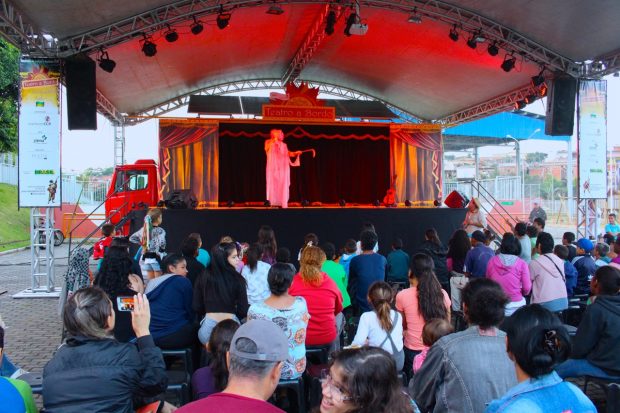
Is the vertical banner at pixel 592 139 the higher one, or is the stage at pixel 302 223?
the vertical banner at pixel 592 139

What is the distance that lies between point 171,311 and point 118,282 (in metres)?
0.44

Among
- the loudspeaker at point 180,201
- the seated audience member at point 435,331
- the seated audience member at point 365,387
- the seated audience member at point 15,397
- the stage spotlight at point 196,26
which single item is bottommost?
the seated audience member at point 15,397

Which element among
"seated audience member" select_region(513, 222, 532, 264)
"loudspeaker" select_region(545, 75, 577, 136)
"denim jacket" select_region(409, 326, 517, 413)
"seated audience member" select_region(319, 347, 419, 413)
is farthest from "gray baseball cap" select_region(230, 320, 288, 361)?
"loudspeaker" select_region(545, 75, 577, 136)

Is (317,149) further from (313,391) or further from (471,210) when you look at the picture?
(313,391)

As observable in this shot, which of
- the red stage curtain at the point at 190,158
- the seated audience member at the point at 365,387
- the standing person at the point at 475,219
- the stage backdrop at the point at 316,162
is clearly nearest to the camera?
the seated audience member at the point at 365,387

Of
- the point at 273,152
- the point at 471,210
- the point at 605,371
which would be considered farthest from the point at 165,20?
the point at 605,371

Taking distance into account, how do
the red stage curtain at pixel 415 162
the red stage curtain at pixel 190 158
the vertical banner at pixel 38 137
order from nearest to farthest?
the vertical banner at pixel 38 137, the red stage curtain at pixel 190 158, the red stage curtain at pixel 415 162

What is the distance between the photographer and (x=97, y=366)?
1938 millimetres

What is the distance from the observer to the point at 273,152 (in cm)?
1239

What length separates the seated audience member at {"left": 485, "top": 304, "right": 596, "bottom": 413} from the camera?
153 cm

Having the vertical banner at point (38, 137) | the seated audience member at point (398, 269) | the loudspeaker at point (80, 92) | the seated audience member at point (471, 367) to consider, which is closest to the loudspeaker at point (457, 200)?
the seated audience member at point (398, 269)

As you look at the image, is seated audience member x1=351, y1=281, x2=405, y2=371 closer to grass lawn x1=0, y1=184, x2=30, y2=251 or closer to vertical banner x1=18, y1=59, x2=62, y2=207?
vertical banner x1=18, y1=59, x2=62, y2=207

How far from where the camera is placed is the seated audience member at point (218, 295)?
11.7ft

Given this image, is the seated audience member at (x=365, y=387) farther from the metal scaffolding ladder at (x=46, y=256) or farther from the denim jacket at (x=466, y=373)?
the metal scaffolding ladder at (x=46, y=256)
